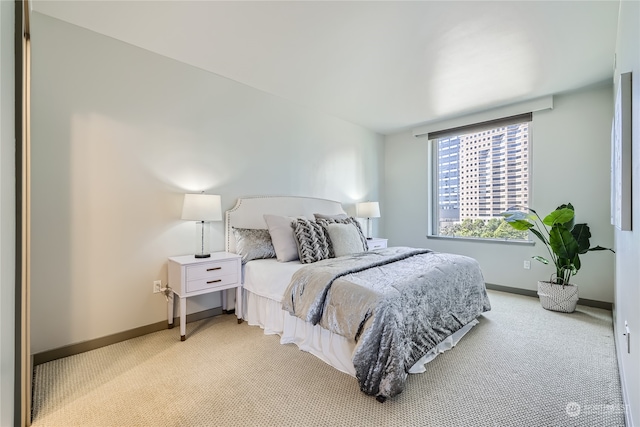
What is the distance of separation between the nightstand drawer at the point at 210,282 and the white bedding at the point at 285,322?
0.17m

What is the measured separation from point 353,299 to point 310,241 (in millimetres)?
1088

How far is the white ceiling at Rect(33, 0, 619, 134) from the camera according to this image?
6.59 ft

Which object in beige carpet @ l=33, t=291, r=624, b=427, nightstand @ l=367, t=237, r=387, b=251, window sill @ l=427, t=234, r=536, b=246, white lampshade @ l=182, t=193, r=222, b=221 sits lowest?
beige carpet @ l=33, t=291, r=624, b=427

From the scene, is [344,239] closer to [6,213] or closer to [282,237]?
[282,237]

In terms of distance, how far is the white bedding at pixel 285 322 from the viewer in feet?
6.56

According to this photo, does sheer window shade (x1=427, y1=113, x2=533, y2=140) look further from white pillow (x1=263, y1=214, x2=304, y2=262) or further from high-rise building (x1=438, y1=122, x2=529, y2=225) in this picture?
white pillow (x1=263, y1=214, x2=304, y2=262)

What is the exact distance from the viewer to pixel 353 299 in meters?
1.85

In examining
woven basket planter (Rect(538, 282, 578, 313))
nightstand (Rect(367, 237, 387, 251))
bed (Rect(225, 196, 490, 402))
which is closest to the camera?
bed (Rect(225, 196, 490, 402))

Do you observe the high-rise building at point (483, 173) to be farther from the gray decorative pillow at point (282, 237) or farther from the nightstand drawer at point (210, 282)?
the nightstand drawer at point (210, 282)

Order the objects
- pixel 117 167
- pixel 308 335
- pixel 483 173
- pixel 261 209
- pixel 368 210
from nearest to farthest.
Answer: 1. pixel 308 335
2. pixel 117 167
3. pixel 261 209
4. pixel 483 173
5. pixel 368 210

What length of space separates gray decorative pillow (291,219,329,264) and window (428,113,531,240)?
8.70 feet

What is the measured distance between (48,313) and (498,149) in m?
5.27

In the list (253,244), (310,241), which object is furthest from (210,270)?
(310,241)

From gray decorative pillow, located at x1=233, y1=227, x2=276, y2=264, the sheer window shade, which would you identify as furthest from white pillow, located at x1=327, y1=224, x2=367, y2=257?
the sheer window shade
